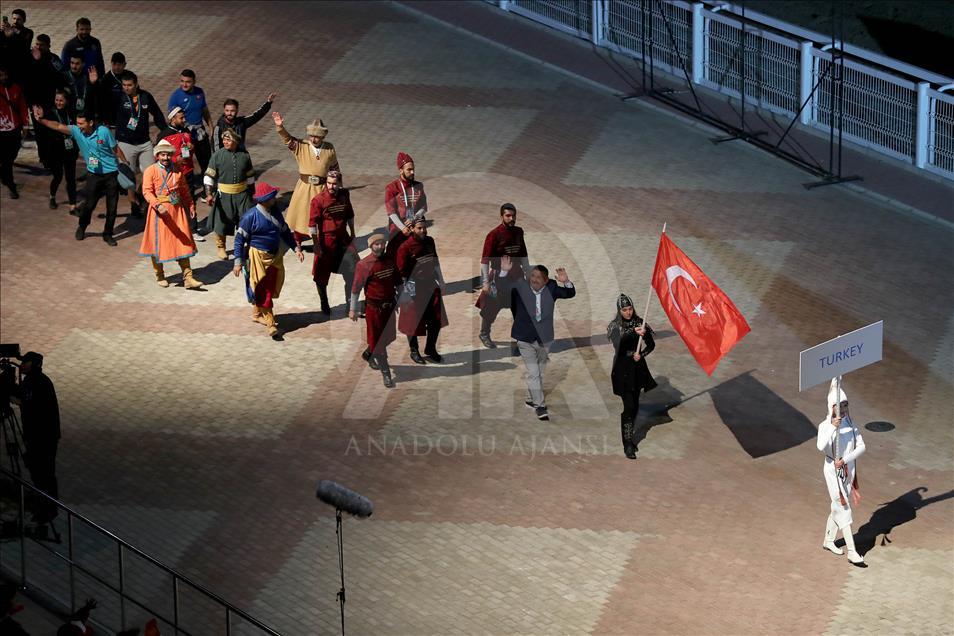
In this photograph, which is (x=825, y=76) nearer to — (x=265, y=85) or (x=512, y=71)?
(x=512, y=71)

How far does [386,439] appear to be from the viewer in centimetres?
1869

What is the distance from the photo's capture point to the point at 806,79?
86.9 feet

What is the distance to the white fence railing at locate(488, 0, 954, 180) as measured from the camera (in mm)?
25109

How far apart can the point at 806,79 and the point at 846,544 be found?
11644 mm

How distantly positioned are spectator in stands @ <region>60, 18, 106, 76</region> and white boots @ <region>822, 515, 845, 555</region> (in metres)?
14.1

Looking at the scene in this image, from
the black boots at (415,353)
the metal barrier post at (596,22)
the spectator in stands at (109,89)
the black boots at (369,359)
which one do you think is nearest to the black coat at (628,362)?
the black boots at (415,353)

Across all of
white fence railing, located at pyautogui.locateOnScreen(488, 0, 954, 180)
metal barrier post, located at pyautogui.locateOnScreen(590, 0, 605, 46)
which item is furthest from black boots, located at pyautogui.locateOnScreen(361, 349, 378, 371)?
metal barrier post, located at pyautogui.locateOnScreen(590, 0, 605, 46)

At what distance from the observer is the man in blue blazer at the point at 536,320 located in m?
18.6

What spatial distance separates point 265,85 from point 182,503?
481 inches

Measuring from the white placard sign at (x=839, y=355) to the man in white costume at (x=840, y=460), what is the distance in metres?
0.18

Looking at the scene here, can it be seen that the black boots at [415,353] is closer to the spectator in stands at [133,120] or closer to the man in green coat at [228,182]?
the man in green coat at [228,182]

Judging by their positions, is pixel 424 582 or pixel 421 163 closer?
pixel 424 582

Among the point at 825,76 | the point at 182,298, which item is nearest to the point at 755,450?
the point at 182,298

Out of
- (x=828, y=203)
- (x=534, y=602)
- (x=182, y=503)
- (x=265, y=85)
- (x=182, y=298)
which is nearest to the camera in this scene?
(x=534, y=602)
